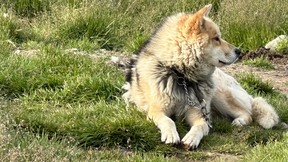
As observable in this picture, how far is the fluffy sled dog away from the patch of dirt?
248 centimetres

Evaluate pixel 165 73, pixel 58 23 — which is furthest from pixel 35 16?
pixel 165 73

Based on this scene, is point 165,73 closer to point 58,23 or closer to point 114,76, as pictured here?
point 114,76

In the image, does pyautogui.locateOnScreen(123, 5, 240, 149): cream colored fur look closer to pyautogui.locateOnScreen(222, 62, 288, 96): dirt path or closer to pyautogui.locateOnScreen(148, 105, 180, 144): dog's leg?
pyautogui.locateOnScreen(148, 105, 180, 144): dog's leg

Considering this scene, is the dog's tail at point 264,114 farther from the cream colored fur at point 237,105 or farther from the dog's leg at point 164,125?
the dog's leg at point 164,125

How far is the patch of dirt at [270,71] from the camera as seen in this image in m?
9.42

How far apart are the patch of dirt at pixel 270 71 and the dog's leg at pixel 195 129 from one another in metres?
2.65

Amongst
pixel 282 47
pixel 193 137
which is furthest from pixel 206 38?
pixel 282 47

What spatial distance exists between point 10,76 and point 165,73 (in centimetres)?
188

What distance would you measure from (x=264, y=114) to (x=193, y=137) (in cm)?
124

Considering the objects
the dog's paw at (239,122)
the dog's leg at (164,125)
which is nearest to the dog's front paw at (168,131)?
the dog's leg at (164,125)

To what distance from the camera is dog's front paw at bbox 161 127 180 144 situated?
599 cm

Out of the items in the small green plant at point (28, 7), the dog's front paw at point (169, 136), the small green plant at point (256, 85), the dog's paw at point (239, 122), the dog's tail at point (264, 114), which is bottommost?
the small green plant at point (28, 7)

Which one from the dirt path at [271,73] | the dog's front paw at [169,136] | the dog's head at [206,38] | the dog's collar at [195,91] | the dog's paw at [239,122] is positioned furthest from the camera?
the dirt path at [271,73]

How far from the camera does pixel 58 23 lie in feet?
35.4
